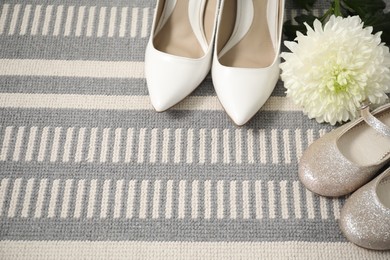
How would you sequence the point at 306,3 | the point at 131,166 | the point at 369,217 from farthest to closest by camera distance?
the point at 306,3
the point at 131,166
the point at 369,217

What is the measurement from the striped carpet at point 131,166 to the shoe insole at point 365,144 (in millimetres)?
65

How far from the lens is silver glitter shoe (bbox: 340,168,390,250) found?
0.66m

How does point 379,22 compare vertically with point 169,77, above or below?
above

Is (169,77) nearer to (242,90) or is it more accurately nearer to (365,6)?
(242,90)

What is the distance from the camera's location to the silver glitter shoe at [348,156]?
0.70 metres

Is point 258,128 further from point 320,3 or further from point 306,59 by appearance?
point 320,3

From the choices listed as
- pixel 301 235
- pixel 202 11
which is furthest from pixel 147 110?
pixel 301 235

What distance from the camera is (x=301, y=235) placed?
724mm

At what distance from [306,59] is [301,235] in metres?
0.30

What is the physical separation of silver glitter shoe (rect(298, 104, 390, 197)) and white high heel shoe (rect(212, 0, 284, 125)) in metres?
0.14

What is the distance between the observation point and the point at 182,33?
→ 0.84m

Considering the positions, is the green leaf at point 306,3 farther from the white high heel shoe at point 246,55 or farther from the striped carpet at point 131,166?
the striped carpet at point 131,166

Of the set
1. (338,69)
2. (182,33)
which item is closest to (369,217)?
(338,69)

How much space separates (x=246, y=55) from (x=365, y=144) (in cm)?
28
